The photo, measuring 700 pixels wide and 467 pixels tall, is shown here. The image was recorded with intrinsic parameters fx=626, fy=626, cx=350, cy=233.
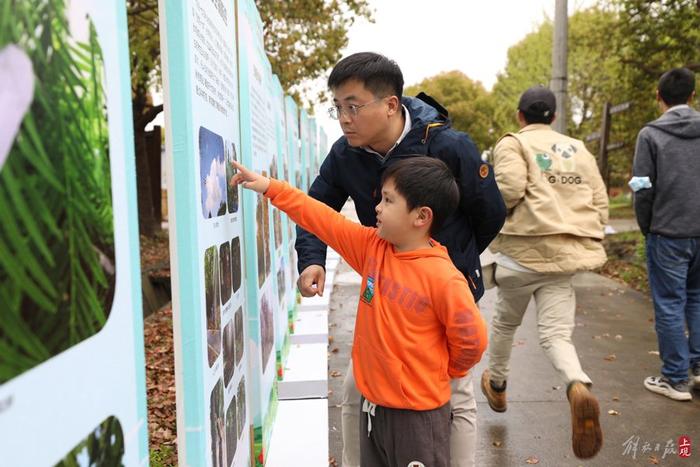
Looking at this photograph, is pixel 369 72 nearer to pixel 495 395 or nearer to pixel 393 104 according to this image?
pixel 393 104

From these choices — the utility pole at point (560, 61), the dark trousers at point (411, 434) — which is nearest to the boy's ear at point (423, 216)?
the dark trousers at point (411, 434)

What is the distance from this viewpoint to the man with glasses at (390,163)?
8.02ft

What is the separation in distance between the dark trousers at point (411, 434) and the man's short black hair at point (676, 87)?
3453 mm

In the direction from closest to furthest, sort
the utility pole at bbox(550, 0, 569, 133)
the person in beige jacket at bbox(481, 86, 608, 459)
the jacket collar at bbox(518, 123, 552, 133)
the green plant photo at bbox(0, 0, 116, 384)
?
the green plant photo at bbox(0, 0, 116, 384) < the person in beige jacket at bbox(481, 86, 608, 459) < the jacket collar at bbox(518, 123, 552, 133) < the utility pole at bbox(550, 0, 569, 133)

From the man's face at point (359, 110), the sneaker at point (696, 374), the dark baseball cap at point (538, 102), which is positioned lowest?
the sneaker at point (696, 374)

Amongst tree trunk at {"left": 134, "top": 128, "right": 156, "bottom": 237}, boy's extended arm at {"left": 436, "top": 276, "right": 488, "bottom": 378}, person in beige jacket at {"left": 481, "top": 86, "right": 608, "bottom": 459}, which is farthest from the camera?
tree trunk at {"left": 134, "top": 128, "right": 156, "bottom": 237}

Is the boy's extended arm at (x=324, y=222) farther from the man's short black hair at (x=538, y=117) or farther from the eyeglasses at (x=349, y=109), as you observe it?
the man's short black hair at (x=538, y=117)

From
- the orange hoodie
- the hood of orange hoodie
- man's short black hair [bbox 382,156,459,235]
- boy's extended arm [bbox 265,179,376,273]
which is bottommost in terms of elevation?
the orange hoodie

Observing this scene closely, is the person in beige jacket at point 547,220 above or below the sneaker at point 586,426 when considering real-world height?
above

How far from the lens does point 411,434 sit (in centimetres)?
225

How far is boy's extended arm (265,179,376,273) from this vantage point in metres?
2.43

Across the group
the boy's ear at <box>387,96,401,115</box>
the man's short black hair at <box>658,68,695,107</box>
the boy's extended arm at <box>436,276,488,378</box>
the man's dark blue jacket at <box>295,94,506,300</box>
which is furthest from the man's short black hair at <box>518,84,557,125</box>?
the boy's extended arm at <box>436,276,488,378</box>

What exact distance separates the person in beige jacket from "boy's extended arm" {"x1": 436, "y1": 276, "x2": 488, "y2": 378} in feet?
5.13

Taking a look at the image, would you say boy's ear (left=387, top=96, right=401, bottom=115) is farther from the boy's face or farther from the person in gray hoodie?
the person in gray hoodie
